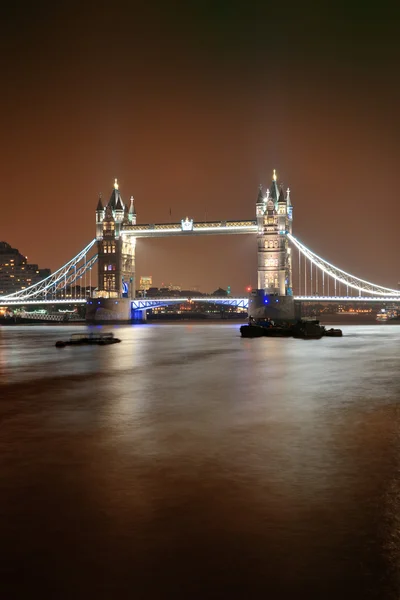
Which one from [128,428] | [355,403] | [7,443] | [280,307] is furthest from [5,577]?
[280,307]

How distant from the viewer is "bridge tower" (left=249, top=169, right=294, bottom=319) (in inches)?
3780

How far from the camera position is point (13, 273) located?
618 feet

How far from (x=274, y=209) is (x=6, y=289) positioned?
11155cm

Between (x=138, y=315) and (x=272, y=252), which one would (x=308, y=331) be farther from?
(x=138, y=315)

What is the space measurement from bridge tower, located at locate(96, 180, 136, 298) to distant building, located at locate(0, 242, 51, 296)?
84.0 meters

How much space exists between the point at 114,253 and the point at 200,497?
332ft

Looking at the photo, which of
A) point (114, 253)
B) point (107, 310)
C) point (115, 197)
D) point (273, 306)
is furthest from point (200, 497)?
point (115, 197)

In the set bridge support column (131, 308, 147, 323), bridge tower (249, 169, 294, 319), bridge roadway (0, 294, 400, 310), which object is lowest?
bridge support column (131, 308, 147, 323)

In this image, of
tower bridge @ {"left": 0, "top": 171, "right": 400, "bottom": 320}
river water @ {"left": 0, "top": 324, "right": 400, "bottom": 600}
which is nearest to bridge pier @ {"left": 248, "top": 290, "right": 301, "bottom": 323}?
tower bridge @ {"left": 0, "top": 171, "right": 400, "bottom": 320}

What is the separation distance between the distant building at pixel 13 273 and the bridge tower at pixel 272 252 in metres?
106

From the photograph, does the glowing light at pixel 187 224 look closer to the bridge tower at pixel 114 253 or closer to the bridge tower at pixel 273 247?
the bridge tower at pixel 273 247

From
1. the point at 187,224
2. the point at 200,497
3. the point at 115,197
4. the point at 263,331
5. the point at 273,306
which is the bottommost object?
the point at 263,331

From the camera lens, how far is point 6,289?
18612 cm

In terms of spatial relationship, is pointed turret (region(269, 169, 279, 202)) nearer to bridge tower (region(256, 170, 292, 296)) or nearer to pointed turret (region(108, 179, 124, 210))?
bridge tower (region(256, 170, 292, 296))
